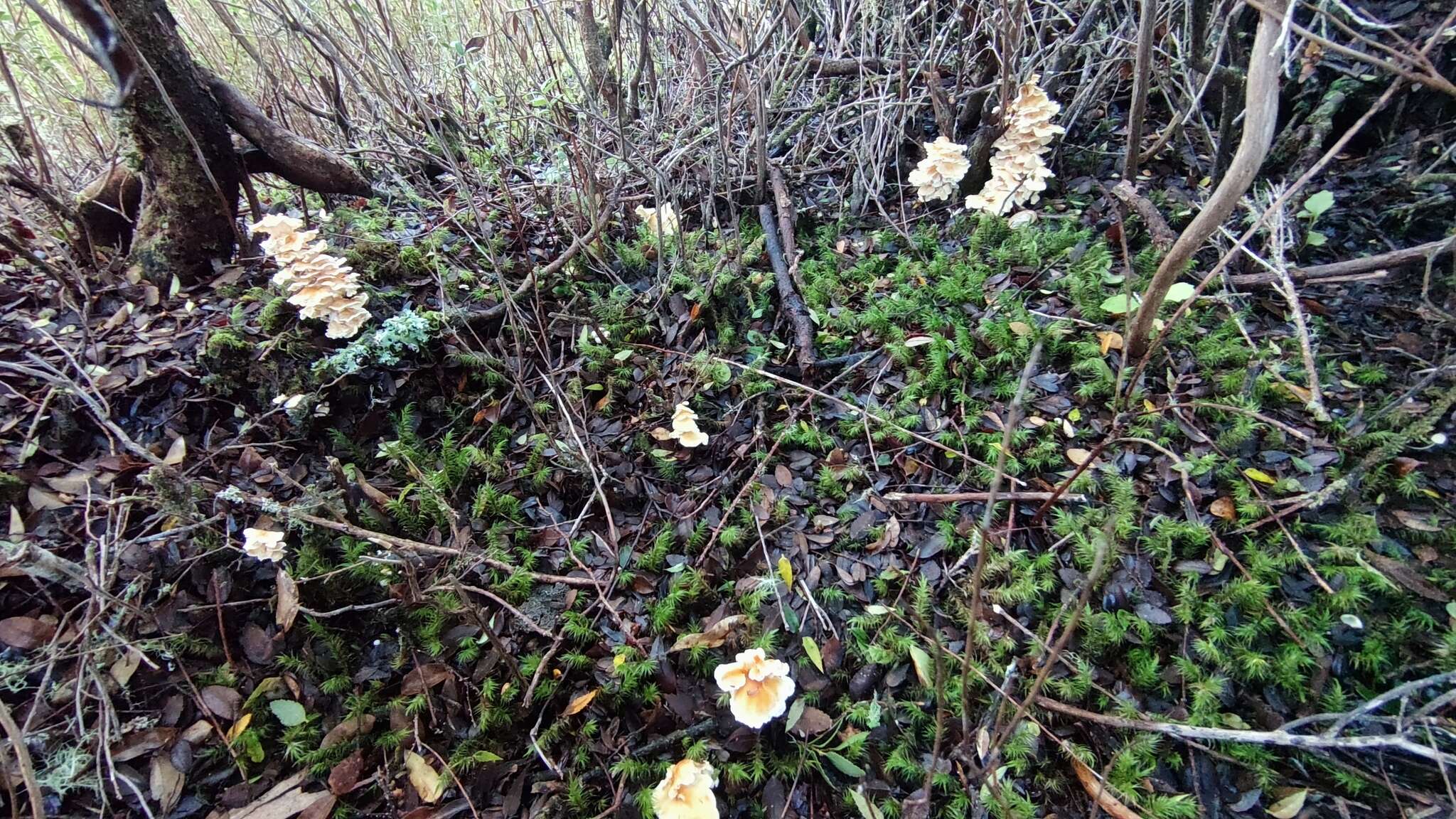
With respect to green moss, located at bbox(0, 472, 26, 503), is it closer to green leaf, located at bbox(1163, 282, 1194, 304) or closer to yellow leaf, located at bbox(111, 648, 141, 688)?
yellow leaf, located at bbox(111, 648, 141, 688)

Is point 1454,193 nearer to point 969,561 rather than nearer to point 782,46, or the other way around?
point 969,561

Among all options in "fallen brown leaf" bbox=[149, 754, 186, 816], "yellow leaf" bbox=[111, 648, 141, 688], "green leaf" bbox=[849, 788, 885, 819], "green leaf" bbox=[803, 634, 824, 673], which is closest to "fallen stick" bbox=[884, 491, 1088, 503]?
"green leaf" bbox=[803, 634, 824, 673]

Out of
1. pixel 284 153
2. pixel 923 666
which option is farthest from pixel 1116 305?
pixel 284 153

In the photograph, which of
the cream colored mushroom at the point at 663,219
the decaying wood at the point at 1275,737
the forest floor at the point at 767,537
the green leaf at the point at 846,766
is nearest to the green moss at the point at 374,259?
the forest floor at the point at 767,537

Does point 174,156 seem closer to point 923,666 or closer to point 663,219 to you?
point 663,219

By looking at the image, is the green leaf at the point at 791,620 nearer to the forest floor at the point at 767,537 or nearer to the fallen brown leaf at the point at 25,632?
the forest floor at the point at 767,537

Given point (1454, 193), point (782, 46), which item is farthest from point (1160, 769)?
point (782, 46)
